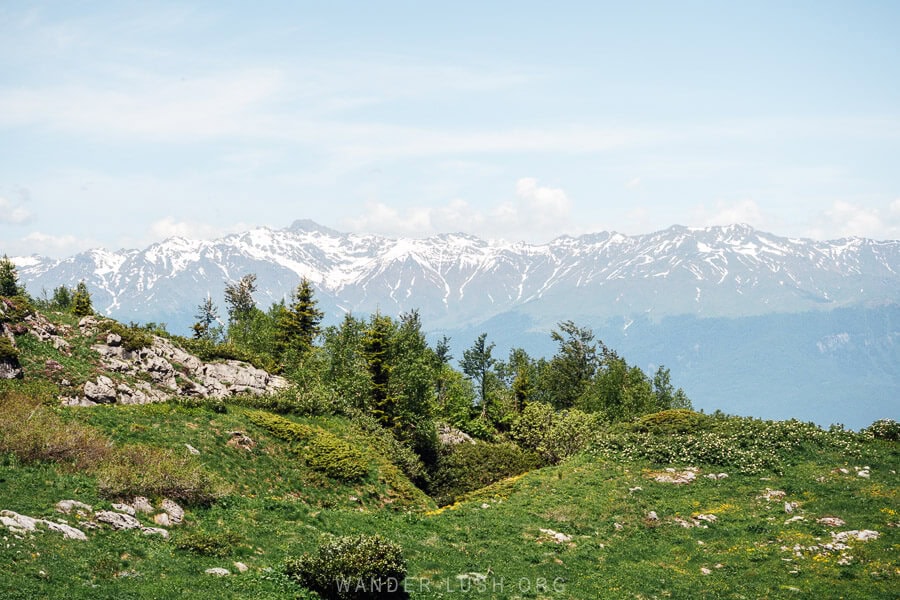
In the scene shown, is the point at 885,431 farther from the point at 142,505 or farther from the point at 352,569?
the point at 142,505

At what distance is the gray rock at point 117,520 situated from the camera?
24.2m

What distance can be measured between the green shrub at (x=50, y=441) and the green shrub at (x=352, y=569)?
11.5 metres

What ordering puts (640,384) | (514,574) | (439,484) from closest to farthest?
(514,574)
(439,484)
(640,384)

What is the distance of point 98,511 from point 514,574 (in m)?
15.7

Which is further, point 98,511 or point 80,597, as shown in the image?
point 98,511

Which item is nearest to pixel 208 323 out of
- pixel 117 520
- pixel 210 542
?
pixel 117 520

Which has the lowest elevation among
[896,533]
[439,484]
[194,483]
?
[439,484]

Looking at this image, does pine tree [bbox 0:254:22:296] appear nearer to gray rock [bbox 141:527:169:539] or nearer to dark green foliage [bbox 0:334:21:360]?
dark green foliage [bbox 0:334:21:360]

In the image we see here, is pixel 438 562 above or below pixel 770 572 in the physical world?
below

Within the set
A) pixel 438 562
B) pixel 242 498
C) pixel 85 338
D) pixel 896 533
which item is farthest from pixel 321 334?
pixel 896 533

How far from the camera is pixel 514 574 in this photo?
2728 centimetres

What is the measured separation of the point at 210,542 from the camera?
24484 millimetres

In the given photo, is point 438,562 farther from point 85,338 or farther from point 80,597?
point 85,338

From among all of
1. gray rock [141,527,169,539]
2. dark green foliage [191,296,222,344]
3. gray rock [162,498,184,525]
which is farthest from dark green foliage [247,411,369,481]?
dark green foliage [191,296,222,344]
